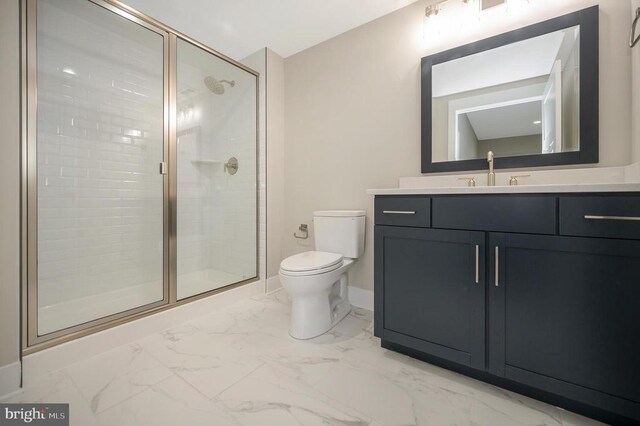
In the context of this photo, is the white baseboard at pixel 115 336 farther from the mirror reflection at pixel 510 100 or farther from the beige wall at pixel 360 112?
the mirror reflection at pixel 510 100

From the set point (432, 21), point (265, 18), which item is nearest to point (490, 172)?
point (432, 21)

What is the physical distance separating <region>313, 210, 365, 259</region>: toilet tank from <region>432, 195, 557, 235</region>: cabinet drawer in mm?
751

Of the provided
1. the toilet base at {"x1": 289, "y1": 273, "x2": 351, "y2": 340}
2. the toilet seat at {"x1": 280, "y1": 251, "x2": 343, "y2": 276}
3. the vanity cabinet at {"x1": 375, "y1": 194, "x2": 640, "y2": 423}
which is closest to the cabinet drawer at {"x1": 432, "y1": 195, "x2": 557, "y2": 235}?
the vanity cabinet at {"x1": 375, "y1": 194, "x2": 640, "y2": 423}

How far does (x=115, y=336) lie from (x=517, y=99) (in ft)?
8.85

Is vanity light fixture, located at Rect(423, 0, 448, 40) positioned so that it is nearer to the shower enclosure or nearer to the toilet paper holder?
the shower enclosure

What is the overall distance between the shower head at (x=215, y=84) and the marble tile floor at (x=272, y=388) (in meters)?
2.05

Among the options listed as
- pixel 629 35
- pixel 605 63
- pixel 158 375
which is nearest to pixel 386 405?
pixel 158 375

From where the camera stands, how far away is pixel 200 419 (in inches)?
40.7

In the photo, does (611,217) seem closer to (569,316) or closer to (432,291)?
(569,316)

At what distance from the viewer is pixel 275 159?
2.61 m

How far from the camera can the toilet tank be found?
1993mm

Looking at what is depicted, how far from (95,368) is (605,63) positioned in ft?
9.82

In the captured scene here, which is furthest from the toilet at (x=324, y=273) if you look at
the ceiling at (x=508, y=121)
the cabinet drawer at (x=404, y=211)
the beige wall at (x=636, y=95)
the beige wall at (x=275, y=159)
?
the beige wall at (x=636, y=95)

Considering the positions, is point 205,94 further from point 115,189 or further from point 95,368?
point 95,368
